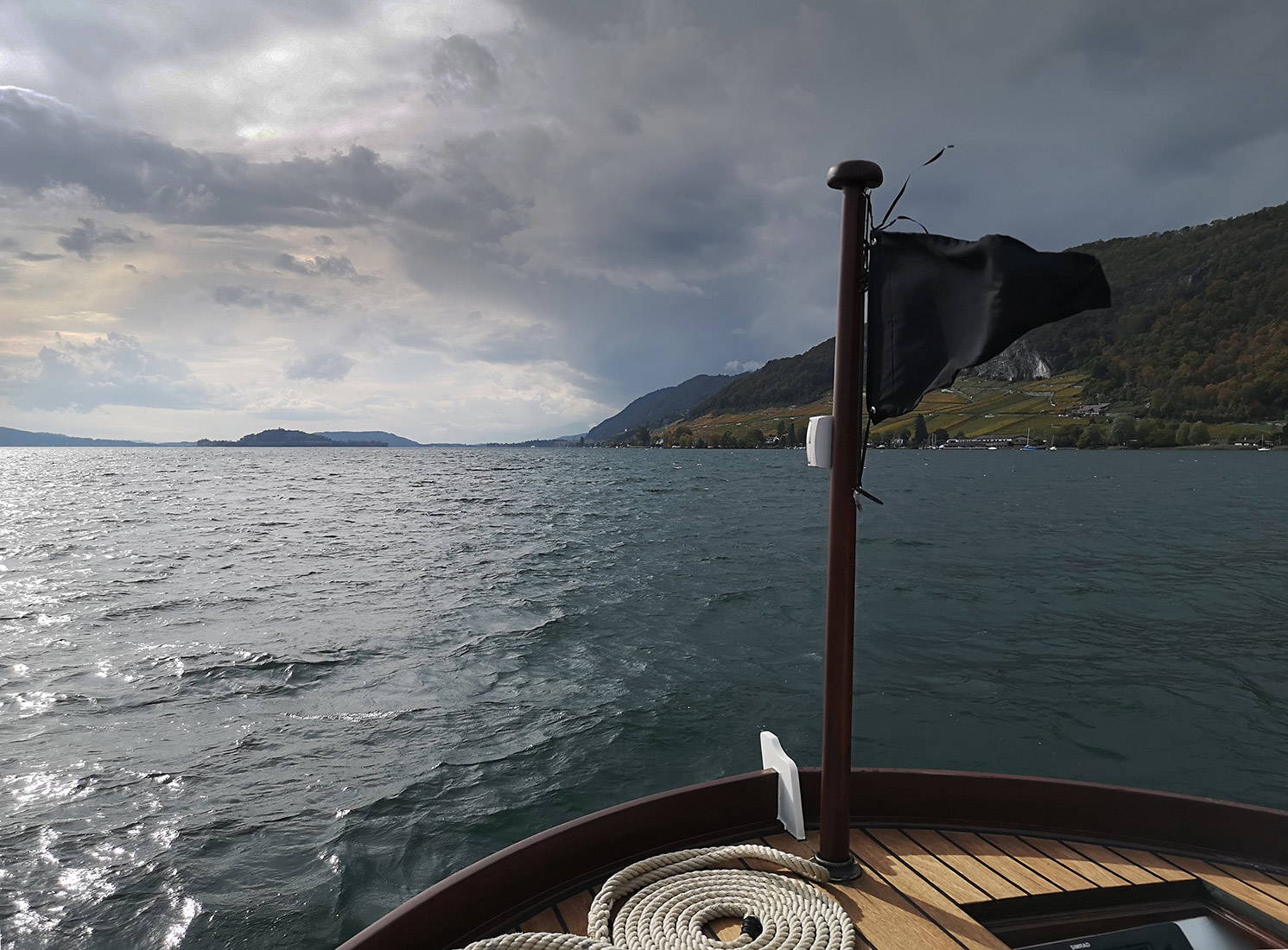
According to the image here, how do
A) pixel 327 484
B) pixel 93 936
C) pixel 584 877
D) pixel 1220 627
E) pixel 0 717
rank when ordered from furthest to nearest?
pixel 327 484 < pixel 1220 627 < pixel 0 717 < pixel 93 936 < pixel 584 877

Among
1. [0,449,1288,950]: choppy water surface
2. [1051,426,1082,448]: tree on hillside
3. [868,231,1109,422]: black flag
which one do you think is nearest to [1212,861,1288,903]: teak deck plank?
[868,231,1109,422]: black flag

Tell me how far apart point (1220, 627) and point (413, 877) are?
20481 millimetres

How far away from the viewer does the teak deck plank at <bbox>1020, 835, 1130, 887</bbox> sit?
3826mm

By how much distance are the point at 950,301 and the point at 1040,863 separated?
3147 mm

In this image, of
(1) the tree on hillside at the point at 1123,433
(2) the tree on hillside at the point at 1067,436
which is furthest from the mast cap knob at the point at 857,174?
(2) the tree on hillside at the point at 1067,436

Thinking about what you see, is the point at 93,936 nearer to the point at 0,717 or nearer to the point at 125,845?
the point at 125,845

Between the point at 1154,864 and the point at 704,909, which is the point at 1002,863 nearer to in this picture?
the point at 1154,864

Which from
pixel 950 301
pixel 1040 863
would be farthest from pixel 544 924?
pixel 950 301

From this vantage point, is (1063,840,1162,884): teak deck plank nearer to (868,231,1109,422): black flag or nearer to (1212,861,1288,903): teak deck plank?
(1212,861,1288,903): teak deck plank

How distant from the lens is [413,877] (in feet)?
26.4

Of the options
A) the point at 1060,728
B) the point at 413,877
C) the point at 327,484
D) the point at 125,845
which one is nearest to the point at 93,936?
the point at 125,845

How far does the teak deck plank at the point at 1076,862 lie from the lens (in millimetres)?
3826

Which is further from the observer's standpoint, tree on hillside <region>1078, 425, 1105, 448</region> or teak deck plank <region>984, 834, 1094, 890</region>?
tree on hillside <region>1078, 425, 1105, 448</region>

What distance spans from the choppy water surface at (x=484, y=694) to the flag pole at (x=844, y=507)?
573cm
